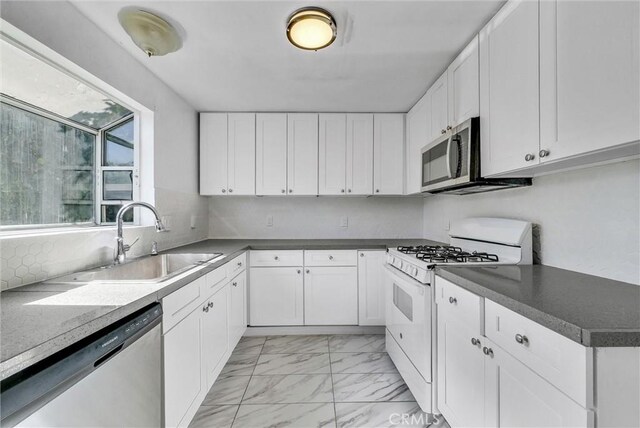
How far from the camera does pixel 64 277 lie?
129 centimetres

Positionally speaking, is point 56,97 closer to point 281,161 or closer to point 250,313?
point 281,161

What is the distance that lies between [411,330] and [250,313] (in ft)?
5.04

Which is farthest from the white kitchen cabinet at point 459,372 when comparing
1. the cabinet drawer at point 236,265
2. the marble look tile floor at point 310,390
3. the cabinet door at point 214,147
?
the cabinet door at point 214,147

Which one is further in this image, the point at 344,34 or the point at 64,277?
the point at 344,34

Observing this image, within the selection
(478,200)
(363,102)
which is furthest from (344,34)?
(478,200)

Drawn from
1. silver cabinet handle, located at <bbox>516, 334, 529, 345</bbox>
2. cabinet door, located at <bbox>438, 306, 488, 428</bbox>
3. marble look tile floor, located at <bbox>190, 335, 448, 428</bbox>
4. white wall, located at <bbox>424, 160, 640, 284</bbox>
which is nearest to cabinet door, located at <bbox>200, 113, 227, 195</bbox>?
marble look tile floor, located at <bbox>190, 335, 448, 428</bbox>

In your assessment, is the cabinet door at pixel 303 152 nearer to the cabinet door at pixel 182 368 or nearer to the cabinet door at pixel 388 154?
the cabinet door at pixel 388 154

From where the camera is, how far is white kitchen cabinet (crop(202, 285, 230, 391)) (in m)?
1.61

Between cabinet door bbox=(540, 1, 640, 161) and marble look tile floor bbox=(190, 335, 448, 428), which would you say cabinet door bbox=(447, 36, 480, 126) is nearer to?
cabinet door bbox=(540, 1, 640, 161)

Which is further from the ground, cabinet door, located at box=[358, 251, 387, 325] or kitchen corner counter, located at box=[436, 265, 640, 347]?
kitchen corner counter, located at box=[436, 265, 640, 347]

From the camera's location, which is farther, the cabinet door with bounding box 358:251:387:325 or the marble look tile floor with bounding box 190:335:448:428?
the cabinet door with bounding box 358:251:387:325

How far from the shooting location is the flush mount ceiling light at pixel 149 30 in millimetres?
1417

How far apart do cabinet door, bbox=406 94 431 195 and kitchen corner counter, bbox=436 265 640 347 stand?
1283 mm

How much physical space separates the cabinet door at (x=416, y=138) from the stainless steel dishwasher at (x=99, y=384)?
2.24m
